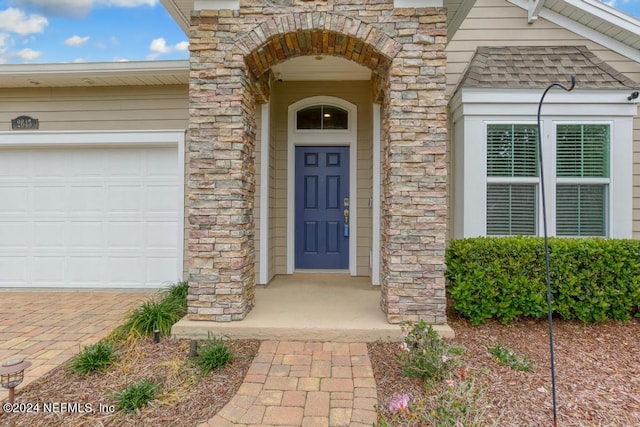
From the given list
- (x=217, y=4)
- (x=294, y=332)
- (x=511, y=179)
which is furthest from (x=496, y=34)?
(x=294, y=332)

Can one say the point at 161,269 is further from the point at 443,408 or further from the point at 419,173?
the point at 443,408

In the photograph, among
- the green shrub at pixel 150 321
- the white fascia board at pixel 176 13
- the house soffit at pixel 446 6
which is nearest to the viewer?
the green shrub at pixel 150 321

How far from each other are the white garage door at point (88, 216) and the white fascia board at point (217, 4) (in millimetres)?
2261

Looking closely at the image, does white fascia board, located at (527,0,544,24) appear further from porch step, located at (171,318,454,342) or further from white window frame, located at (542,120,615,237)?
porch step, located at (171,318,454,342)

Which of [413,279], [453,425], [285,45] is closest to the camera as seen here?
[453,425]

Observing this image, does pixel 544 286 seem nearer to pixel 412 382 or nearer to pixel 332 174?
pixel 412 382

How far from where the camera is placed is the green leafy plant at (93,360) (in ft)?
8.35

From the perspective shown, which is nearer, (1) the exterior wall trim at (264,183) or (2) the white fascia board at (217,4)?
(2) the white fascia board at (217,4)

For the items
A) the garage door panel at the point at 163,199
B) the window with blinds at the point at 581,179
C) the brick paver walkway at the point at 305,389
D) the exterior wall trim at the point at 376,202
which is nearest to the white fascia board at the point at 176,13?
the garage door panel at the point at 163,199

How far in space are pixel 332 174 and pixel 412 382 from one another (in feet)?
11.1

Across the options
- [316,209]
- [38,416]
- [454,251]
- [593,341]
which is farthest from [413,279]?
[38,416]

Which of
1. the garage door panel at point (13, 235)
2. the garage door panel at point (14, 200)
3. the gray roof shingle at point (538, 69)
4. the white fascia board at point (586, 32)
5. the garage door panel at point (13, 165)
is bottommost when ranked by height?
the garage door panel at point (13, 235)

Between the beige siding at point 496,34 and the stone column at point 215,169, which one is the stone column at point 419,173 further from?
the beige siding at point 496,34

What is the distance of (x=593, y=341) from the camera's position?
10.3 feet
